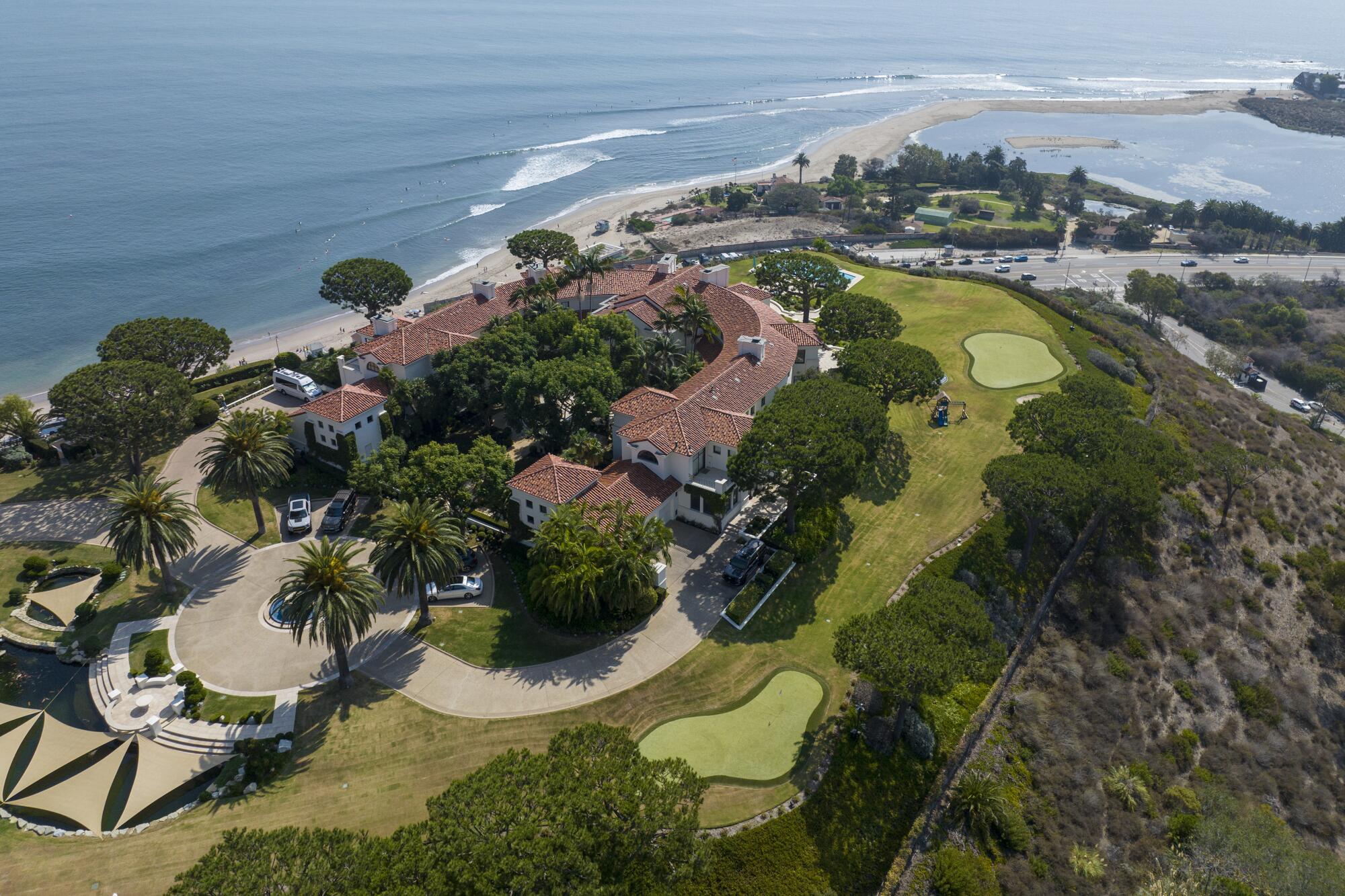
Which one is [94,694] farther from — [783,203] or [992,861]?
[783,203]

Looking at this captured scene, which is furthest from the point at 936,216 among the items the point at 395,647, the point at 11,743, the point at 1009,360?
the point at 11,743

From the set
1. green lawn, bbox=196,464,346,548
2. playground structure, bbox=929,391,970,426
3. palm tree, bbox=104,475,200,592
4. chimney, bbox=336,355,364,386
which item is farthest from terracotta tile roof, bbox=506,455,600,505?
playground structure, bbox=929,391,970,426

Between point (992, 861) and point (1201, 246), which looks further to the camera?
point (1201, 246)

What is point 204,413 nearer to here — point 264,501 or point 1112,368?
point 264,501

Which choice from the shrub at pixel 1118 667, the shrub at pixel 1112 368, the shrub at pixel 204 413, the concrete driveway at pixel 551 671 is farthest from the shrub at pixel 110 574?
the shrub at pixel 1112 368

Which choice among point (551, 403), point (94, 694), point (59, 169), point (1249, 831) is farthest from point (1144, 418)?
point (59, 169)

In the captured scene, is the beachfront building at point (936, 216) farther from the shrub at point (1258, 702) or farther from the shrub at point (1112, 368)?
the shrub at point (1258, 702)

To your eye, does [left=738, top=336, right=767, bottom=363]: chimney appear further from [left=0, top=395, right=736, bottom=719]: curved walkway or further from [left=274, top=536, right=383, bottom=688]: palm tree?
[left=274, top=536, right=383, bottom=688]: palm tree
